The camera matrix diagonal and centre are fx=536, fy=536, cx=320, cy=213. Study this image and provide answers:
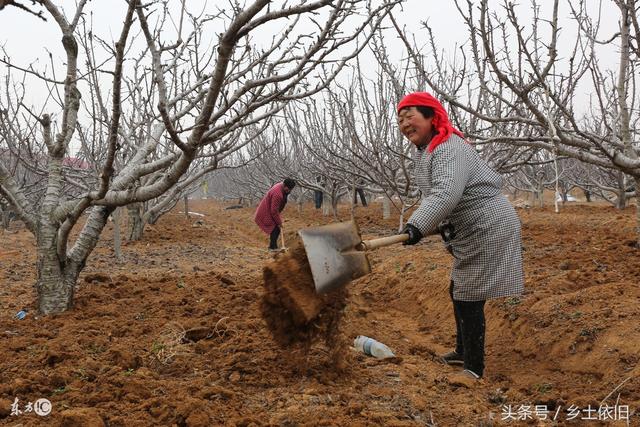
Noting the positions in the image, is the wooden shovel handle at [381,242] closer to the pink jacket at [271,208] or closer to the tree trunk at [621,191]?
the pink jacket at [271,208]

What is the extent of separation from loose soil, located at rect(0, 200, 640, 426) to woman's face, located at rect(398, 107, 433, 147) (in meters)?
0.81

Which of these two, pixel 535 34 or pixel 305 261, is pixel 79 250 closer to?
pixel 305 261

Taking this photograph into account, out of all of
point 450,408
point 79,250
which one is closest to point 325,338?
point 450,408

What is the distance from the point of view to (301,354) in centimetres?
245

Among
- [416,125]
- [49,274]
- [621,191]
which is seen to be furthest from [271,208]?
[621,191]

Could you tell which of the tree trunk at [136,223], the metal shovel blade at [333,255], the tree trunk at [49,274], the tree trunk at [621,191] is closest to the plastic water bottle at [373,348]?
the metal shovel blade at [333,255]

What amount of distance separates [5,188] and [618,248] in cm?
518

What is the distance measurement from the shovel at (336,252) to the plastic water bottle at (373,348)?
722 millimetres

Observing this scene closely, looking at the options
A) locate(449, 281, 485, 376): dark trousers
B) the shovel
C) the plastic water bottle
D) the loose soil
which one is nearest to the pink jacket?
the loose soil

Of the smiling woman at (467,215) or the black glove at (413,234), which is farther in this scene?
the smiling woman at (467,215)

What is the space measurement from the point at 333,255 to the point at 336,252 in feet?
0.08

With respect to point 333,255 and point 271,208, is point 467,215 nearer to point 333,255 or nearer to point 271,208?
point 333,255

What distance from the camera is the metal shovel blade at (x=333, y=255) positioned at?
7.33 feet

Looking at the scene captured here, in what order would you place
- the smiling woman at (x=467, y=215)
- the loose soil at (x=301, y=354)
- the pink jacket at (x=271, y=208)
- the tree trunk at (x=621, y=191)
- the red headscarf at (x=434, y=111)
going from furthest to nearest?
the tree trunk at (x=621, y=191) → the pink jacket at (x=271, y=208) → the red headscarf at (x=434, y=111) → the smiling woman at (x=467, y=215) → the loose soil at (x=301, y=354)
